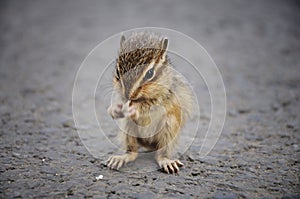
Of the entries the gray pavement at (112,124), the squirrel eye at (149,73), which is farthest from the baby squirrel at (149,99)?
the gray pavement at (112,124)

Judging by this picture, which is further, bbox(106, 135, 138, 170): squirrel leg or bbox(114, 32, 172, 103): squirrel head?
bbox(106, 135, 138, 170): squirrel leg

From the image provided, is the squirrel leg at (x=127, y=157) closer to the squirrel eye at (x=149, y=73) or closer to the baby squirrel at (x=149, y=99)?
the baby squirrel at (x=149, y=99)

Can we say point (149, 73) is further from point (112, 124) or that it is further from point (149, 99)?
point (112, 124)

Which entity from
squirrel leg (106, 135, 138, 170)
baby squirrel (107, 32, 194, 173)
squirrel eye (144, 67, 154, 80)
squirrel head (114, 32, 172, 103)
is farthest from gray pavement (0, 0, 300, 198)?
squirrel eye (144, 67, 154, 80)

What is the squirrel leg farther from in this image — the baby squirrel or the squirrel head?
the squirrel head

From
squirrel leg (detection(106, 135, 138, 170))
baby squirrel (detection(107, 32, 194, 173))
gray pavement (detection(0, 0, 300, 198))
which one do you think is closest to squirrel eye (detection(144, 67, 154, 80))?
baby squirrel (detection(107, 32, 194, 173))

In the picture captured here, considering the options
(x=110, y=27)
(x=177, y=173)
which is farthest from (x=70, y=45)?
(x=177, y=173)

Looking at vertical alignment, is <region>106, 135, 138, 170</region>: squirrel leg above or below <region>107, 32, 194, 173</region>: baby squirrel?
below
